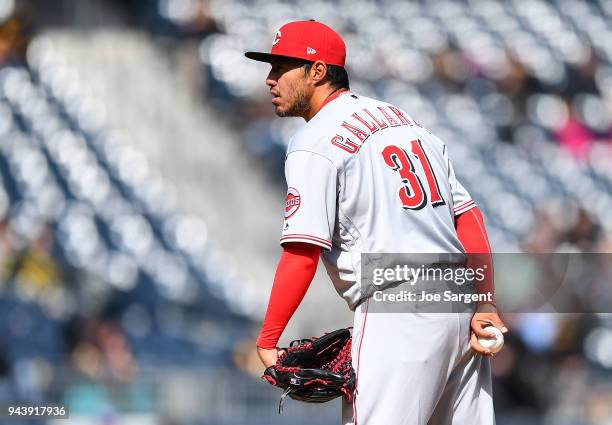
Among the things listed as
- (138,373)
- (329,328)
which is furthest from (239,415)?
(329,328)

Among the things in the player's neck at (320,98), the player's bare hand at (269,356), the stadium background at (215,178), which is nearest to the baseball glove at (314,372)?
the player's bare hand at (269,356)

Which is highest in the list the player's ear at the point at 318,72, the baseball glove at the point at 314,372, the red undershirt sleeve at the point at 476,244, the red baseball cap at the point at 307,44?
the red baseball cap at the point at 307,44

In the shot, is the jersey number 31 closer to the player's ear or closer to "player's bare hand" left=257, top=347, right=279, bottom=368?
the player's ear

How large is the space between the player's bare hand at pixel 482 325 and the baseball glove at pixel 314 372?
0.33 meters

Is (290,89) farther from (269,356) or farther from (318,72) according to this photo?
(269,356)

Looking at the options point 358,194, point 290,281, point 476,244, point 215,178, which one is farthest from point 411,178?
point 215,178

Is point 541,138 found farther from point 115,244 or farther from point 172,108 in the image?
point 115,244

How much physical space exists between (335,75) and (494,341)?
814 millimetres

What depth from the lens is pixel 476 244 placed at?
2.96m

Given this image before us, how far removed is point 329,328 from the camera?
7.97 m

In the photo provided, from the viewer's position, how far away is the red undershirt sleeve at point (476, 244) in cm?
294

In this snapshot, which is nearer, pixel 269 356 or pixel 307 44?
pixel 269 356

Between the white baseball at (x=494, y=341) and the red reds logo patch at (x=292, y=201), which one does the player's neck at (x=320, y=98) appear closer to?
the red reds logo patch at (x=292, y=201)

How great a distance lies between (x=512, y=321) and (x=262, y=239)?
2.68m
